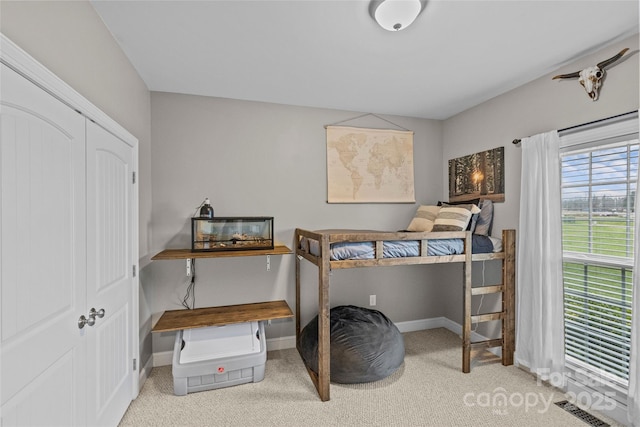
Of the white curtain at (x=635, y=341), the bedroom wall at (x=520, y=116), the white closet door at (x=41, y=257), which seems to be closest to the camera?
the white closet door at (x=41, y=257)

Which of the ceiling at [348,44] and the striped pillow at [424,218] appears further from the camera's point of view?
the striped pillow at [424,218]

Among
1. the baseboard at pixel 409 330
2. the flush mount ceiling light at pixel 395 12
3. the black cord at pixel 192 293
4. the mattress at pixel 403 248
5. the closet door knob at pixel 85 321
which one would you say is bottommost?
the baseboard at pixel 409 330

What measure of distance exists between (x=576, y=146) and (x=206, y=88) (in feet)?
10.1

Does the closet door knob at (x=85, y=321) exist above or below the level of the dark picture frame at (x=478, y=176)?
below

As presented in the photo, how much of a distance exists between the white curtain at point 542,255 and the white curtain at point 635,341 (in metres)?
0.46

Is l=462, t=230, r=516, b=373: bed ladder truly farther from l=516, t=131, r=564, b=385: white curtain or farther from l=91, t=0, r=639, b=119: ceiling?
l=91, t=0, r=639, b=119: ceiling

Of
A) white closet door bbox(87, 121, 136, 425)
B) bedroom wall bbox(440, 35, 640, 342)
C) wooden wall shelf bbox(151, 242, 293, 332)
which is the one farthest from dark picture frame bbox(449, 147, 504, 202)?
white closet door bbox(87, 121, 136, 425)

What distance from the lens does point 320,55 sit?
213 centimetres

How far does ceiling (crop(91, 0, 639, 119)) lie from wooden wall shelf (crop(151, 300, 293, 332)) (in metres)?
2.06

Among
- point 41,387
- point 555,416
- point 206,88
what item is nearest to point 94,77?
point 206,88

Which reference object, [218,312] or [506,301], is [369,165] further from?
[218,312]

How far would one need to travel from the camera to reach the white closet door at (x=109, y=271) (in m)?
1.61

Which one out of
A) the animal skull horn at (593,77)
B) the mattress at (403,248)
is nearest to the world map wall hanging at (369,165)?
the mattress at (403,248)

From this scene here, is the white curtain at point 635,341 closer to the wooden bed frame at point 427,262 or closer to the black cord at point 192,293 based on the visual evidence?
the wooden bed frame at point 427,262
